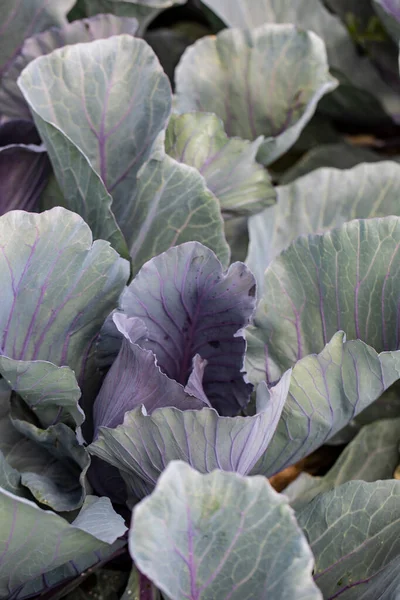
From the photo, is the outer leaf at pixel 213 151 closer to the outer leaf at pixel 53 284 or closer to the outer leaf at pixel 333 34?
the outer leaf at pixel 53 284

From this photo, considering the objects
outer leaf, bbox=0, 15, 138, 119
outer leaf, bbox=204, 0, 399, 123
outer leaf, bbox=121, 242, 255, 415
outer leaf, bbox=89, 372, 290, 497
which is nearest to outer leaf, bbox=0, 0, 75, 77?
outer leaf, bbox=0, 15, 138, 119

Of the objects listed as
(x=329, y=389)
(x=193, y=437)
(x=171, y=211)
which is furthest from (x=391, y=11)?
(x=193, y=437)

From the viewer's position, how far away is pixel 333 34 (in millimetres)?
1254

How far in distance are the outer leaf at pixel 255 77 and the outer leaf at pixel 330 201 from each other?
0.20ft

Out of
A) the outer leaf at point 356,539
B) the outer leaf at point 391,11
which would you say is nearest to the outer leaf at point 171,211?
the outer leaf at point 356,539

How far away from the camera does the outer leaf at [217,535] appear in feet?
1.53

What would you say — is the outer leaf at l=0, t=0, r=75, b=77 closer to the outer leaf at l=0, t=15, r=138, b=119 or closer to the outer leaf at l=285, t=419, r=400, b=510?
the outer leaf at l=0, t=15, r=138, b=119

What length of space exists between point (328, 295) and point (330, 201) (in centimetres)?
23

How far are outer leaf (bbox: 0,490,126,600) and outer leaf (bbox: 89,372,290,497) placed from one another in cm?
6

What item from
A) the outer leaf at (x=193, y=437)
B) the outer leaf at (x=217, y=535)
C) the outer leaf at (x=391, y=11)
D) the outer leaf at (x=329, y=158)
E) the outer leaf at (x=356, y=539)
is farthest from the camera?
the outer leaf at (x=329, y=158)

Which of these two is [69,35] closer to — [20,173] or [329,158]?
[20,173]

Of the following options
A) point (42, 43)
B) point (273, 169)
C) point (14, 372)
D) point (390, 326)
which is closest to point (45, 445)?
point (14, 372)

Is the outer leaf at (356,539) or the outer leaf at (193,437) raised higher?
the outer leaf at (193,437)

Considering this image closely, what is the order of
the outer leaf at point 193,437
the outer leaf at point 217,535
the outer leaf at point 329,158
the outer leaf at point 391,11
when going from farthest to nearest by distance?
the outer leaf at point 329,158, the outer leaf at point 391,11, the outer leaf at point 193,437, the outer leaf at point 217,535
